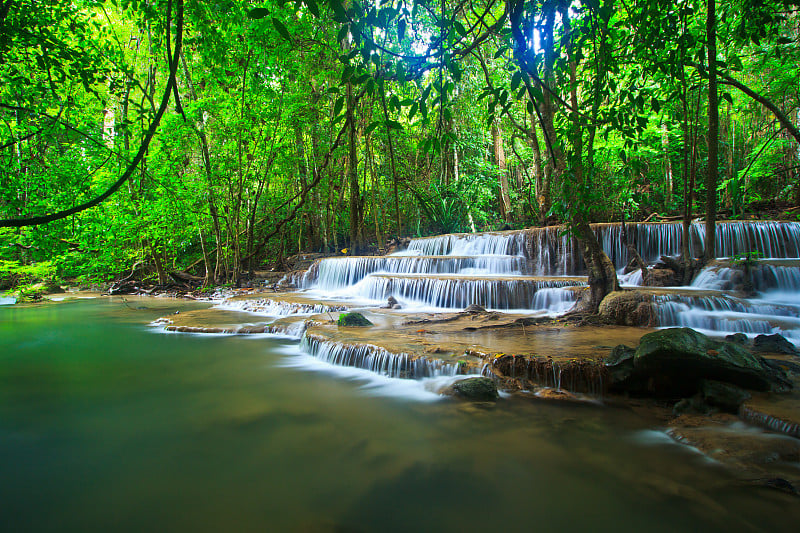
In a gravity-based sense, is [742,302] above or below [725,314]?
above

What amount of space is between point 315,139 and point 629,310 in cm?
1130

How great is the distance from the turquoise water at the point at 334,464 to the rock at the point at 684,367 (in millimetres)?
431

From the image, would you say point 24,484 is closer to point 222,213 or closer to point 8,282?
point 222,213

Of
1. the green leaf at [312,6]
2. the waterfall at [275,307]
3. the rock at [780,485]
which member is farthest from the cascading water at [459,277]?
the green leaf at [312,6]

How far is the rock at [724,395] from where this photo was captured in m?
3.34

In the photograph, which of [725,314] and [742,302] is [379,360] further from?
[742,302]

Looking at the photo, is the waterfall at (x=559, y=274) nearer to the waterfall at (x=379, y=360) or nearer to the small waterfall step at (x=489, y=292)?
the small waterfall step at (x=489, y=292)

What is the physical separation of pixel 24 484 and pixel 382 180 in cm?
1496

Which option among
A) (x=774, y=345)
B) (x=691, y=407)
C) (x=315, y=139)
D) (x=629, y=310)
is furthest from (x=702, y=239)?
(x=315, y=139)

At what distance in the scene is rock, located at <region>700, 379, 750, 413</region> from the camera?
3344mm

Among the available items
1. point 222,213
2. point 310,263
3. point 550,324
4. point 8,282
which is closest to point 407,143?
point 310,263

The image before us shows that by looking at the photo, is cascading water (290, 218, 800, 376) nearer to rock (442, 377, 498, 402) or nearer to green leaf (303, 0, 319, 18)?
rock (442, 377, 498, 402)

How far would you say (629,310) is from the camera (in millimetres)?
6164

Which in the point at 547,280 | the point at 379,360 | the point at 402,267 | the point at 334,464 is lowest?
the point at 334,464
